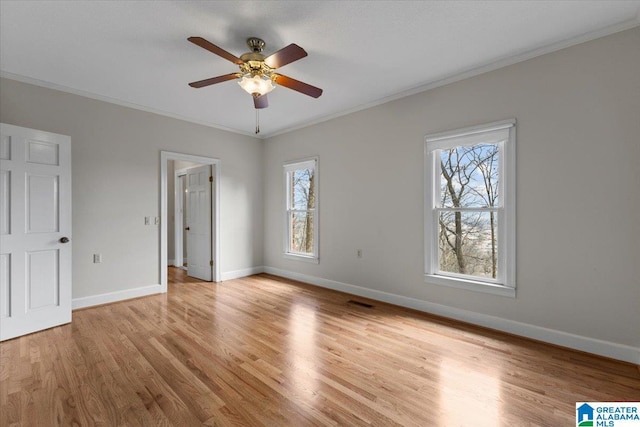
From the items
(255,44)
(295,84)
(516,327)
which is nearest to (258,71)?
(255,44)

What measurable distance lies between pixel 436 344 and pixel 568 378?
3.10ft

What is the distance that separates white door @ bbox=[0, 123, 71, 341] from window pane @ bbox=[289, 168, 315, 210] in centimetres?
319

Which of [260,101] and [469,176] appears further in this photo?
[469,176]

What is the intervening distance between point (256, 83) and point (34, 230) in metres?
2.85

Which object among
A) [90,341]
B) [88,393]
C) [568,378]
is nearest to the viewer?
[88,393]

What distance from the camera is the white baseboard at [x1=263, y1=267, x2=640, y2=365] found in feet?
7.89

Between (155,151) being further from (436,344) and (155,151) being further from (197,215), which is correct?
(436,344)

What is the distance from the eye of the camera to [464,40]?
2.61 metres

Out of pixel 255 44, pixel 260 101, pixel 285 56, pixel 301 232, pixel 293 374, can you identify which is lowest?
pixel 293 374

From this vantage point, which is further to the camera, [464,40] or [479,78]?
[479,78]

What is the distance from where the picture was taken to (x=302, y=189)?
529cm

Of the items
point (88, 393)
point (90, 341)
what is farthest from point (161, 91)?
point (88, 393)

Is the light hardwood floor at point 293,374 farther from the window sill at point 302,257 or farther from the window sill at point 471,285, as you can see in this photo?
the window sill at point 302,257

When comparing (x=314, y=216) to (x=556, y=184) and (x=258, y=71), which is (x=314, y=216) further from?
(x=556, y=184)
